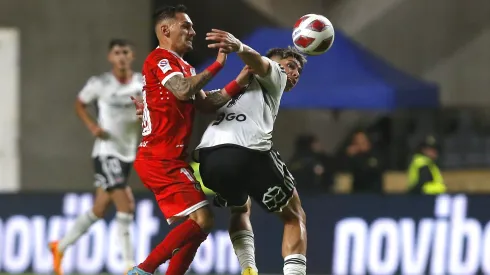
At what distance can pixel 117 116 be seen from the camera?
1059 cm

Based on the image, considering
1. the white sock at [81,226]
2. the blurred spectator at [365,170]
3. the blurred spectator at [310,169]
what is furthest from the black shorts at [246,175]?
the blurred spectator at [365,170]

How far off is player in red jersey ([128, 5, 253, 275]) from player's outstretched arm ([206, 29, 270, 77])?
0.19 meters

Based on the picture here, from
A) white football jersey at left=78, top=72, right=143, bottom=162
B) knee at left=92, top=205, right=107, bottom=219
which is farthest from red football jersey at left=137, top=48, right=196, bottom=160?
white football jersey at left=78, top=72, right=143, bottom=162

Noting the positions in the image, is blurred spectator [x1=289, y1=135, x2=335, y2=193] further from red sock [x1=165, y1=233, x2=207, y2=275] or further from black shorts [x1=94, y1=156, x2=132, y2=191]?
red sock [x1=165, y1=233, x2=207, y2=275]

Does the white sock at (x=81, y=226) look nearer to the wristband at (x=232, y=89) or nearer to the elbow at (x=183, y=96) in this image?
the wristband at (x=232, y=89)

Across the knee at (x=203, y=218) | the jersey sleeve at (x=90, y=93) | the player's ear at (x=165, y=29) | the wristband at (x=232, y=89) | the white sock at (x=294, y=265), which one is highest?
the jersey sleeve at (x=90, y=93)

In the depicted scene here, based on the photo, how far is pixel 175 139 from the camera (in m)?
7.23

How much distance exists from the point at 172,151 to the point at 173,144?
1.7 inches

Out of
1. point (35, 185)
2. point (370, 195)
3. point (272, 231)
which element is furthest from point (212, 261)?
point (35, 185)

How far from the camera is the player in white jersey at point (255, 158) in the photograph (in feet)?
23.4

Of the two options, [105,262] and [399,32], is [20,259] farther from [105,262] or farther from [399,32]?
[399,32]

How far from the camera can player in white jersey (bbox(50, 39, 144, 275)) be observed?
10.3 m

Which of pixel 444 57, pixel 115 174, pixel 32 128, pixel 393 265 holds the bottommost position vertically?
pixel 393 265

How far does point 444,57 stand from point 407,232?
7.22 meters
